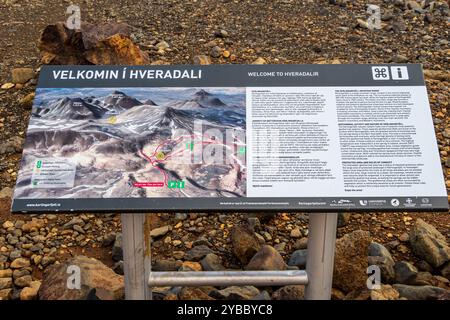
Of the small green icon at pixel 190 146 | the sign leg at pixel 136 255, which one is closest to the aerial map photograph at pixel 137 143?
the small green icon at pixel 190 146

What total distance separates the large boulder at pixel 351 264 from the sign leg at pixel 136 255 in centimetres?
152

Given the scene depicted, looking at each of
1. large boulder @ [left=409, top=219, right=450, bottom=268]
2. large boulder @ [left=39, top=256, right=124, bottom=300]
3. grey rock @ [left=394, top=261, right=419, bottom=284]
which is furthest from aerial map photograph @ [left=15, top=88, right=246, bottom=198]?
large boulder @ [left=409, top=219, right=450, bottom=268]

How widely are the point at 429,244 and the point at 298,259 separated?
1.10 metres

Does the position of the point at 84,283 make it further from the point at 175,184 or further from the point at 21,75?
the point at 21,75

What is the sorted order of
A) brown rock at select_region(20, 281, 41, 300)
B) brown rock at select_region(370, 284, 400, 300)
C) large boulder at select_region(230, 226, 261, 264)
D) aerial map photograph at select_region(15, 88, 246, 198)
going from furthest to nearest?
large boulder at select_region(230, 226, 261, 264) < brown rock at select_region(20, 281, 41, 300) < brown rock at select_region(370, 284, 400, 300) < aerial map photograph at select_region(15, 88, 246, 198)

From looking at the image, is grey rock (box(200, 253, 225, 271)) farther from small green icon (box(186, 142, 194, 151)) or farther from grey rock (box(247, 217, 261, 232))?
small green icon (box(186, 142, 194, 151))

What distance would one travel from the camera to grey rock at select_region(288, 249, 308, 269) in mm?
5022

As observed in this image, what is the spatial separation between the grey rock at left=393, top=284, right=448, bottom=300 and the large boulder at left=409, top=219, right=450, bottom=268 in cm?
63

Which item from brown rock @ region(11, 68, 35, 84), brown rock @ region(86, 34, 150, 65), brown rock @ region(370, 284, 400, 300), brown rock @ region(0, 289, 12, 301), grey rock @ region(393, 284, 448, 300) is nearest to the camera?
brown rock @ region(370, 284, 400, 300)

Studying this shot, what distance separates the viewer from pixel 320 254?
3896 millimetres

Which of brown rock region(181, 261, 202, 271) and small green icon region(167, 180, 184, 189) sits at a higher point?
small green icon region(167, 180, 184, 189)

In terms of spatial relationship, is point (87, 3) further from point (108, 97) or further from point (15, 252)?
point (108, 97)

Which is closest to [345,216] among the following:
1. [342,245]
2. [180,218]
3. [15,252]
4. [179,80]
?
[342,245]

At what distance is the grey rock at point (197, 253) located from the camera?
203 inches
